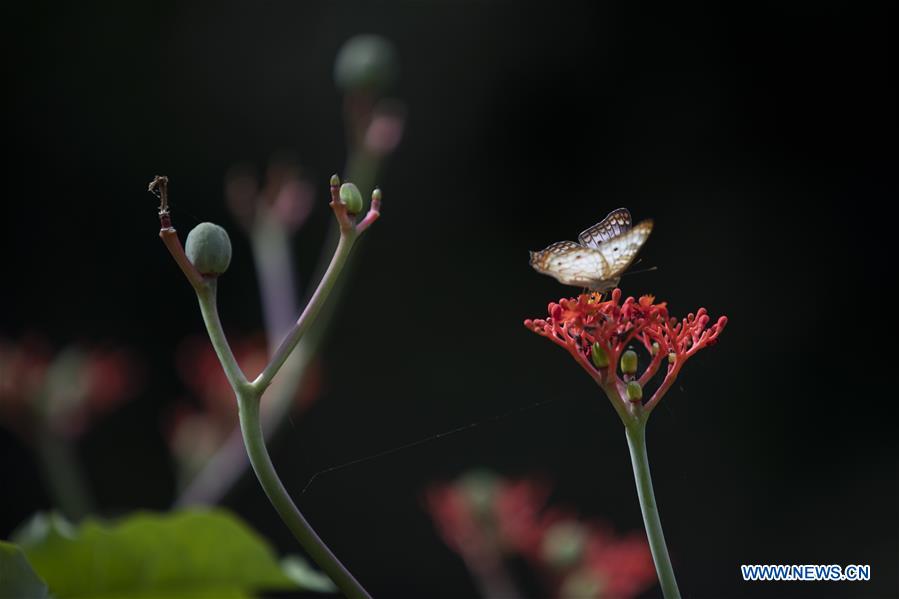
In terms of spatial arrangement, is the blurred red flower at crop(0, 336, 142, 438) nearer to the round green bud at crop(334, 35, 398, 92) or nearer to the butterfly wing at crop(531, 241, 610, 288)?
the round green bud at crop(334, 35, 398, 92)

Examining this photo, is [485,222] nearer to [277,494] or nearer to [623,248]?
[623,248]

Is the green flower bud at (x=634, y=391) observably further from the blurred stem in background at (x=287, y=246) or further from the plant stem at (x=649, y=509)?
the blurred stem in background at (x=287, y=246)

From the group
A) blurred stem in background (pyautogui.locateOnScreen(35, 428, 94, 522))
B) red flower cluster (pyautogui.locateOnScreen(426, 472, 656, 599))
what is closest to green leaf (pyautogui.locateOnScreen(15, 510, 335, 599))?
red flower cluster (pyautogui.locateOnScreen(426, 472, 656, 599))

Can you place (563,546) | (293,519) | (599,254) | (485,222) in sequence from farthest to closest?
1. (485,222)
2. (563,546)
3. (599,254)
4. (293,519)

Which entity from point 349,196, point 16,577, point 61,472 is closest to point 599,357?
point 349,196

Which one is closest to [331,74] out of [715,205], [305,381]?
[715,205]

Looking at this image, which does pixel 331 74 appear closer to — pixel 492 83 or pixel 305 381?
pixel 492 83

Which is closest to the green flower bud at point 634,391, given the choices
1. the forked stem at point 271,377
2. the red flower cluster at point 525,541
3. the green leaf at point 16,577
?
the forked stem at point 271,377
